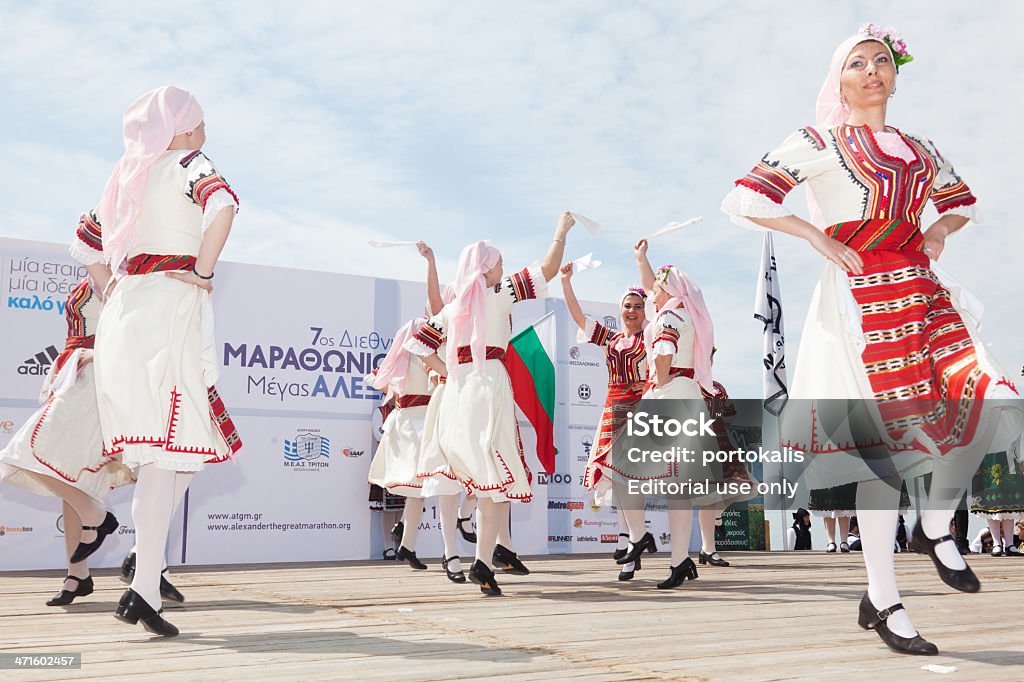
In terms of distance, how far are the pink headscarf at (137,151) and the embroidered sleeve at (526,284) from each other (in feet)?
5.70

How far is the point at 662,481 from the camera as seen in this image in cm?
546

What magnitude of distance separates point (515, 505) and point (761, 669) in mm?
6334

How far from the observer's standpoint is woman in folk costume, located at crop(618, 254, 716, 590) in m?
5.19

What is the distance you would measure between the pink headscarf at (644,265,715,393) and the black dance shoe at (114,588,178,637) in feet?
10.4

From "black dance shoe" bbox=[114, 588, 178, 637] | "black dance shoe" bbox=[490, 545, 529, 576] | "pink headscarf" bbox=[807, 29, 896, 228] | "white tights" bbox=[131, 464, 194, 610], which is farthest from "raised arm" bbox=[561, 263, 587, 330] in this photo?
"black dance shoe" bbox=[114, 588, 178, 637]

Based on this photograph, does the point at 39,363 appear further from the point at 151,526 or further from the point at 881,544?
the point at 881,544

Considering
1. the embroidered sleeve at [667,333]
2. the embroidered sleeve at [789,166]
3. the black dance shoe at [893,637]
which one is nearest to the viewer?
the black dance shoe at [893,637]

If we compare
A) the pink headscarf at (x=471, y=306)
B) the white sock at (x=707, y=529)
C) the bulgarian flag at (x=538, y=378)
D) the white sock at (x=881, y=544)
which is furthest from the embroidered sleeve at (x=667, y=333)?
the bulgarian flag at (x=538, y=378)

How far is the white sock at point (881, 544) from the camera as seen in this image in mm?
2547

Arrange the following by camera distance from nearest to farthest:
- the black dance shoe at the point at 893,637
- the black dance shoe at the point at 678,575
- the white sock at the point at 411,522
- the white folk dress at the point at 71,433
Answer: the black dance shoe at the point at 893,637 < the white folk dress at the point at 71,433 < the black dance shoe at the point at 678,575 < the white sock at the point at 411,522

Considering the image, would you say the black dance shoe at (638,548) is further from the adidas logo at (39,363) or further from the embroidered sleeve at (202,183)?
the adidas logo at (39,363)

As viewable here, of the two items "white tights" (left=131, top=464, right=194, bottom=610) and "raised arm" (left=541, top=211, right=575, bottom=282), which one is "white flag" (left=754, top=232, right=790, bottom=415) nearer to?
"raised arm" (left=541, top=211, right=575, bottom=282)

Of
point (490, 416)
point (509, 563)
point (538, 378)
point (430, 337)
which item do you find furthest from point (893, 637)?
point (538, 378)

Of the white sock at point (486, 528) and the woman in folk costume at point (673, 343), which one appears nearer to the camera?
the white sock at point (486, 528)
